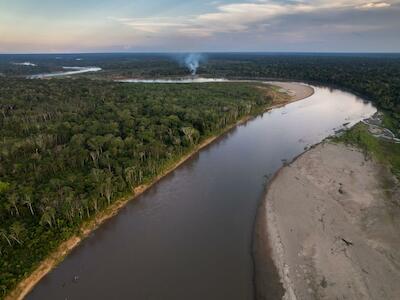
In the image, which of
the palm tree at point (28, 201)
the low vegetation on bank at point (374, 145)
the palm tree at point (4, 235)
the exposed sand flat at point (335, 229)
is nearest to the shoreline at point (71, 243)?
the palm tree at point (4, 235)

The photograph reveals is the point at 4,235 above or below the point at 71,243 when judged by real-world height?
above

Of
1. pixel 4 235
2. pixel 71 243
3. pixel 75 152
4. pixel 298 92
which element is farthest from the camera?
pixel 298 92

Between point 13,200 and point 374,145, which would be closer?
point 13,200

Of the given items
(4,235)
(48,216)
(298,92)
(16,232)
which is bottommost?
(4,235)

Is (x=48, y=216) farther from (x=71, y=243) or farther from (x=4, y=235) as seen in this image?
(x=4, y=235)

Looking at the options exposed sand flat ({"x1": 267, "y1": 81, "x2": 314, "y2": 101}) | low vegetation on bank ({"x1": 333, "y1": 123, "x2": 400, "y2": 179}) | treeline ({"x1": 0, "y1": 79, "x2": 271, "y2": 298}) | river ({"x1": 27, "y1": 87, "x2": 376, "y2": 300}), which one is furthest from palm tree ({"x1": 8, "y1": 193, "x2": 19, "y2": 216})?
exposed sand flat ({"x1": 267, "y1": 81, "x2": 314, "y2": 101})

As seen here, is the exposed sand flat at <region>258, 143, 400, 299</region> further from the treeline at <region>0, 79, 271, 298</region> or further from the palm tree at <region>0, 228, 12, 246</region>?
the palm tree at <region>0, 228, 12, 246</region>

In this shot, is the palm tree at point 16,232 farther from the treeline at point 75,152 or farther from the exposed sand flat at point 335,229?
the exposed sand flat at point 335,229

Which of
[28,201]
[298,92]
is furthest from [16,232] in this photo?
[298,92]
